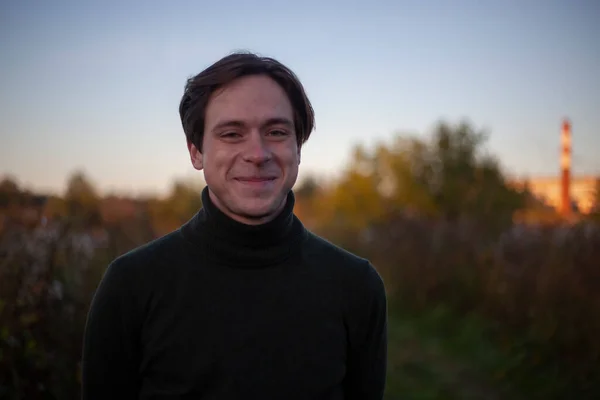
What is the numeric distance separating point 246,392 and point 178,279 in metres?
0.42

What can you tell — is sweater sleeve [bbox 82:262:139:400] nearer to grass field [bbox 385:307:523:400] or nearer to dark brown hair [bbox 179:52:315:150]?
dark brown hair [bbox 179:52:315:150]

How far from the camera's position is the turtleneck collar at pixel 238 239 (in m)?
2.01

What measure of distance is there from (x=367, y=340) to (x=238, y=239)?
610 mm

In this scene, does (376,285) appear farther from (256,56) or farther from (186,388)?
(256,56)

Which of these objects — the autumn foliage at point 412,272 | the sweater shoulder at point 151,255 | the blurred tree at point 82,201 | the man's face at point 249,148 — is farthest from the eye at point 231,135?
the blurred tree at point 82,201

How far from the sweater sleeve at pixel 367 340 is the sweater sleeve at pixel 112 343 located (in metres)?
0.75

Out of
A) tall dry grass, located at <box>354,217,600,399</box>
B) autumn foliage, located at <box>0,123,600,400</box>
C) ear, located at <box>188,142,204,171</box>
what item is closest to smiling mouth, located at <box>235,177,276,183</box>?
ear, located at <box>188,142,204,171</box>

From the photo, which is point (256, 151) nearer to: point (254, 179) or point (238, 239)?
point (254, 179)

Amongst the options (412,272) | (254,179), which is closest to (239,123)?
(254,179)

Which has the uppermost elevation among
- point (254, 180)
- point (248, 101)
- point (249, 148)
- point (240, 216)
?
point (248, 101)

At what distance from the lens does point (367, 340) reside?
2.17 meters

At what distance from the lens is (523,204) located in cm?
1501

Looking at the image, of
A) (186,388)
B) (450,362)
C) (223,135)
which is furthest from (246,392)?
(450,362)

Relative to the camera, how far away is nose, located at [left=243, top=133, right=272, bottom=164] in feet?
6.53
